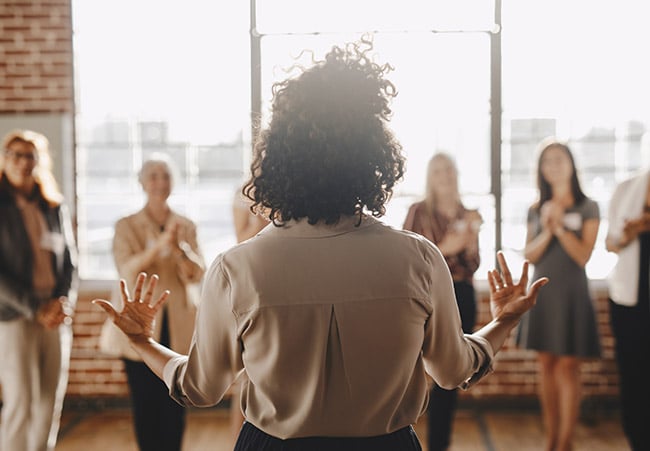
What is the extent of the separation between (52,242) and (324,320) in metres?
2.29

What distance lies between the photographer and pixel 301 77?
1253 millimetres

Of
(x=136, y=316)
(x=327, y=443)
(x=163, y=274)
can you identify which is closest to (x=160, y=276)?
(x=163, y=274)

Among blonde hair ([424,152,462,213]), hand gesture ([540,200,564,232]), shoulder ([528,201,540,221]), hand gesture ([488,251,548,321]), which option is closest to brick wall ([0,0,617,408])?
shoulder ([528,201,540,221])

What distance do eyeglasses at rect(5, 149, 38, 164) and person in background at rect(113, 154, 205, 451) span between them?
47cm

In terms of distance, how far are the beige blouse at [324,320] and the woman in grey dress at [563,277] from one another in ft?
7.59

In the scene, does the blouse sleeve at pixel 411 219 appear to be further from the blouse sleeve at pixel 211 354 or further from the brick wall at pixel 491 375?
the blouse sleeve at pixel 211 354

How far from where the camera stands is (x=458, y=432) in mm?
4207

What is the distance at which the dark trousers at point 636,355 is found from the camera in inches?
127

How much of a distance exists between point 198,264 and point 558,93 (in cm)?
277

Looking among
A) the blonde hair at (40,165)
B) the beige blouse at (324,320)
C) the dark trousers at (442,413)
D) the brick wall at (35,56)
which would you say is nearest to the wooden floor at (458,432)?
the dark trousers at (442,413)

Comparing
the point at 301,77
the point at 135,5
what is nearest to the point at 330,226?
the point at 301,77

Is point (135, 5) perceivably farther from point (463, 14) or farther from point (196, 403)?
point (196, 403)

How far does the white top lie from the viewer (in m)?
3.19

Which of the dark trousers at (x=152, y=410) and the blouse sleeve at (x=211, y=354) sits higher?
the blouse sleeve at (x=211, y=354)
